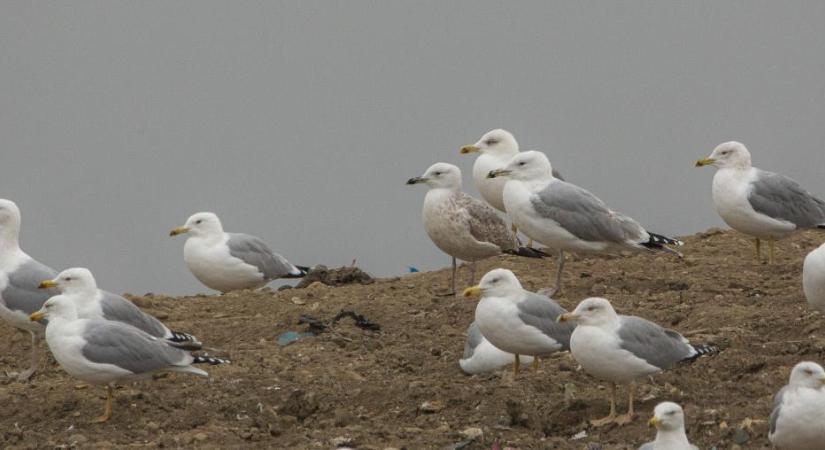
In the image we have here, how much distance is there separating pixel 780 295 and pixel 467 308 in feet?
9.21

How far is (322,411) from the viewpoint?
37.4ft

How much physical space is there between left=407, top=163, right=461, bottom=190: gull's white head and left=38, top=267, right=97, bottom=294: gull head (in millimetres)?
4131

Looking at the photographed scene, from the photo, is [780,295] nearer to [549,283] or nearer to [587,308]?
[549,283]

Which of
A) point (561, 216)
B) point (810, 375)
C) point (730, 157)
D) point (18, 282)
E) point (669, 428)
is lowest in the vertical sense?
point (669, 428)

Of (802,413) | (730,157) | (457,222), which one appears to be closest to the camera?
(802,413)

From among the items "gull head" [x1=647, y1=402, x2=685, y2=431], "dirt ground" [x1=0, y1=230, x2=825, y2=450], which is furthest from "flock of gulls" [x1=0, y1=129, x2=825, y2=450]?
"dirt ground" [x1=0, y1=230, x2=825, y2=450]

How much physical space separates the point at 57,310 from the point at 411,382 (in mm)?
2736

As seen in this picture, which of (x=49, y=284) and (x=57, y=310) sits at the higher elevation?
(x=49, y=284)

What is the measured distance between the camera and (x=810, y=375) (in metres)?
8.88

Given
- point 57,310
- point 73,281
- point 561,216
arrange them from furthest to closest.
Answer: point 561,216 → point 73,281 → point 57,310

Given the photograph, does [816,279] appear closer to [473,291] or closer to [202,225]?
[473,291]

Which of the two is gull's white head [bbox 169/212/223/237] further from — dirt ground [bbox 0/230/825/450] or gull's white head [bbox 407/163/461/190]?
gull's white head [bbox 407/163/461/190]

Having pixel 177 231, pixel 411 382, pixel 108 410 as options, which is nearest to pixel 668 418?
pixel 411 382

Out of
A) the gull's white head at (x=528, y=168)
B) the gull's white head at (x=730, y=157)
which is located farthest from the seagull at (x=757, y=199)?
the gull's white head at (x=528, y=168)
